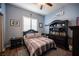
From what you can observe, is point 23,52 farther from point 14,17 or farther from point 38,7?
point 38,7

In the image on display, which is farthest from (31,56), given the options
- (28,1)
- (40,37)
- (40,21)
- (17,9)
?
Answer: (28,1)

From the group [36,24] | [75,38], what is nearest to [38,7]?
[36,24]

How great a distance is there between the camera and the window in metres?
1.85

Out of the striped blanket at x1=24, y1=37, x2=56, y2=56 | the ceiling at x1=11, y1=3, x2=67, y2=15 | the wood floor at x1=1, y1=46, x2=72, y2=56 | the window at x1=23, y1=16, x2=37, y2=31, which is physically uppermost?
the ceiling at x1=11, y1=3, x2=67, y2=15

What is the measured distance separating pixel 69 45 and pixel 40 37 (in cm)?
60

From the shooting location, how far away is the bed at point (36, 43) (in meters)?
1.73

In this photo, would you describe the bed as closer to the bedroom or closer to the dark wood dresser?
→ the bedroom

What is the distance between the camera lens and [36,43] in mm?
1761

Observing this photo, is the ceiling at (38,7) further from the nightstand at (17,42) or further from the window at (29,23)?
the nightstand at (17,42)

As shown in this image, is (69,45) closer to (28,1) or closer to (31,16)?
(31,16)

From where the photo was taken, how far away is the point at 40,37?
1845 mm

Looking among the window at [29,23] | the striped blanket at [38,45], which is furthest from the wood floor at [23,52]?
the window at [29,23]

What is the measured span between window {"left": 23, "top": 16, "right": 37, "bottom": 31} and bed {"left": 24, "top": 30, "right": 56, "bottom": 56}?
0.09m

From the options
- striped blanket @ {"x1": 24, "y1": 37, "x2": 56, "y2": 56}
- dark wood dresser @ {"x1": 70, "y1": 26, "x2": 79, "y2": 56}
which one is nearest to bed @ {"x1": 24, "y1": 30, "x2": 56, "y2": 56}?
striped blanket @ {"x1": 24, "y1": 37, "x2": 56, "y2": 56}
